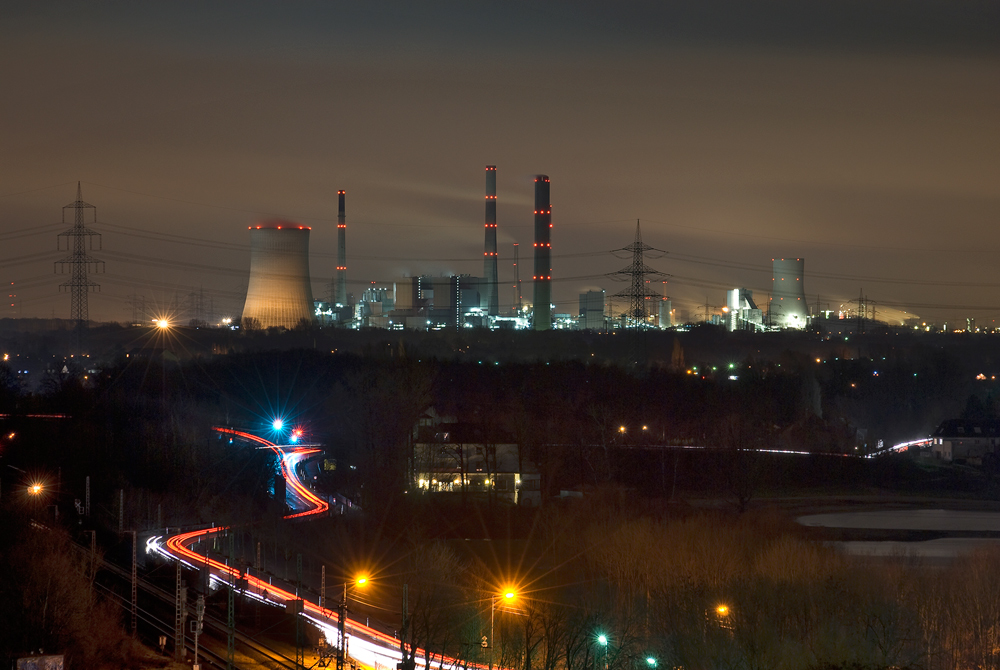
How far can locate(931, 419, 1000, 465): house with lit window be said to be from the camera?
2350 centimetres

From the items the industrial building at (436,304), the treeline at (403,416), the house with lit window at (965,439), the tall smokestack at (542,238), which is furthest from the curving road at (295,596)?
the industrial building at (436,304)

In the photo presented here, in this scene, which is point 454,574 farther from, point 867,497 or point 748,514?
point 867,497

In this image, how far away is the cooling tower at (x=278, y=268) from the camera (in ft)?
91.9

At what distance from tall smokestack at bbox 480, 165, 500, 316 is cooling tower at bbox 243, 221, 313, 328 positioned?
51.6ft

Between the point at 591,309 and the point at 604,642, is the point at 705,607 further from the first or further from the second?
the point at 591,309

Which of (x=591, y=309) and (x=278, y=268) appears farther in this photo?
(x=591, y=309)

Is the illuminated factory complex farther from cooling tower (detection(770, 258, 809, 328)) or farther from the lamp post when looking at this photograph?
the lamp post

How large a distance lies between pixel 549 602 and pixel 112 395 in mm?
13465

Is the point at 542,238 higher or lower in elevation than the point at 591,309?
higher

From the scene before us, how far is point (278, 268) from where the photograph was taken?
92.4 ft

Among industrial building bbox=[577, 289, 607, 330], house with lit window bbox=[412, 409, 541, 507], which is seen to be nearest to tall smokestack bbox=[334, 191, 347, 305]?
industrial building bbox=[577, 289, 607, 330]

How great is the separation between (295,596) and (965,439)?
1828 cm

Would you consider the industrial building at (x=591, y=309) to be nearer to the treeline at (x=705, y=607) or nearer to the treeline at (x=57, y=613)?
the treeline at (x=705, y=607)

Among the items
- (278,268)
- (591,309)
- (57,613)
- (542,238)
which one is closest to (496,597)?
(57,613)
